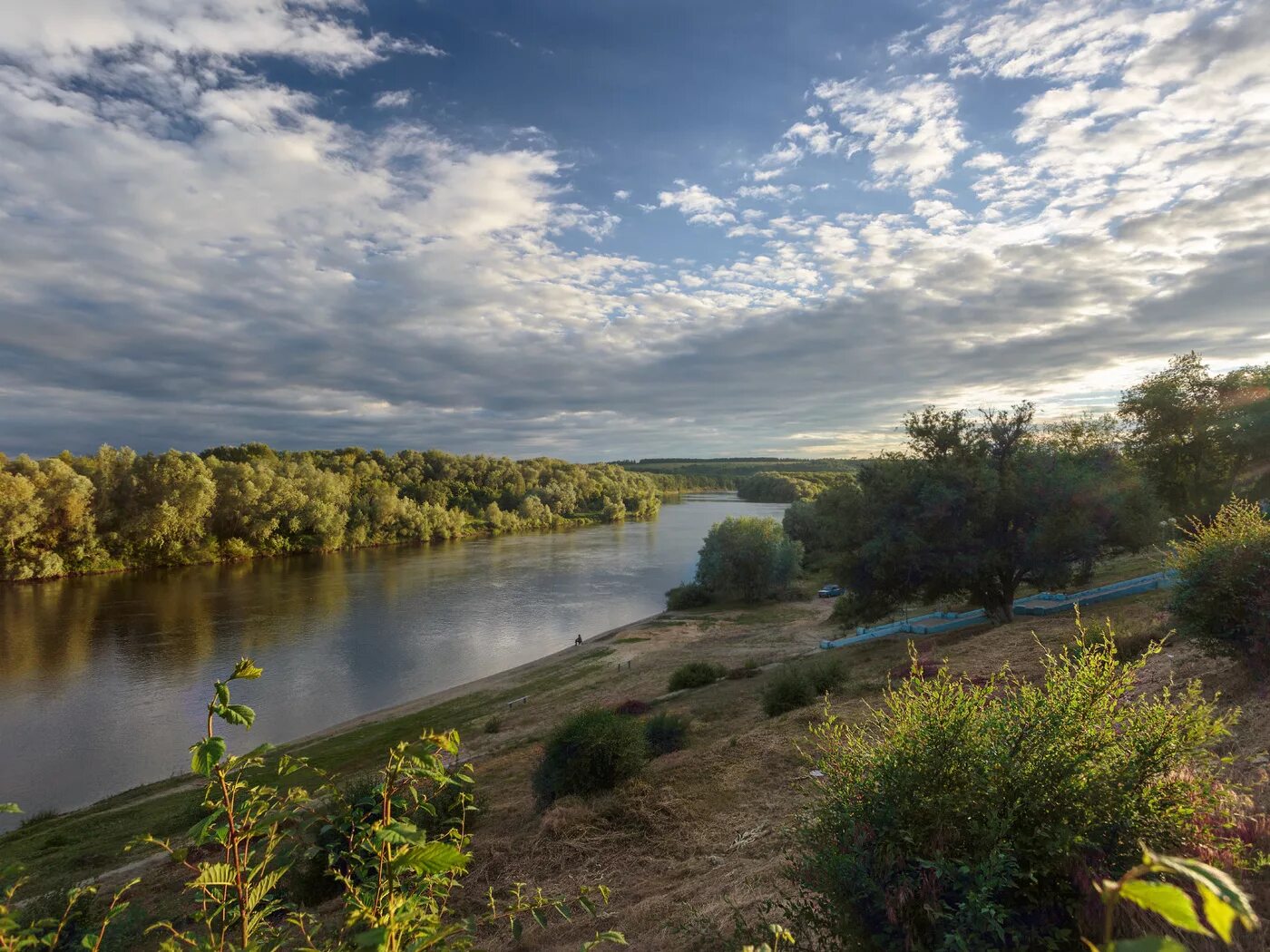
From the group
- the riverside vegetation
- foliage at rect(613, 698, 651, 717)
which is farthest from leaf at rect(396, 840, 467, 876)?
foliage at rect(613, 698, 651, 717)

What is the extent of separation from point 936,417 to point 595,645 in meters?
21.5

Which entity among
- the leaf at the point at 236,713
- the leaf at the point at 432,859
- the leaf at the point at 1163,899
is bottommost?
the leaf at the point at 432,859

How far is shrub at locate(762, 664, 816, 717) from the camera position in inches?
526

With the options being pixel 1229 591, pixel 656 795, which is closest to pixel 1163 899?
pixel 656 795

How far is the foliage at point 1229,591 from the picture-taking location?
7.77 m

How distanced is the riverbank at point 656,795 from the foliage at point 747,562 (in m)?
24.4

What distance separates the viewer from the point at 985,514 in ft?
63.1

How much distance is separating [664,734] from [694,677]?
30.7 feet

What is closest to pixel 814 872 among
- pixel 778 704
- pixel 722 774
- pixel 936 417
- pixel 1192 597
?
pixel 722 774

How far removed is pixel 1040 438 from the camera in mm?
21109

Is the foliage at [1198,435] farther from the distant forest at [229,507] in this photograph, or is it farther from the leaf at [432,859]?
the distant forest at [229,507]

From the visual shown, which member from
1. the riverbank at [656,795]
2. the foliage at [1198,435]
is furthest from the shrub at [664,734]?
the foliage at [1198,435]

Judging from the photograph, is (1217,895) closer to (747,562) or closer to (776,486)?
(747,562)

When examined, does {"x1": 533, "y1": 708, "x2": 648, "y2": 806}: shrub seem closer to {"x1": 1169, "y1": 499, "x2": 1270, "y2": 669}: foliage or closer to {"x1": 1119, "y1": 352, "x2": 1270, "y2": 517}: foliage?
{"x1": 1169, "y1": 499, "x2": 1270, "y2": 669}: foliage
